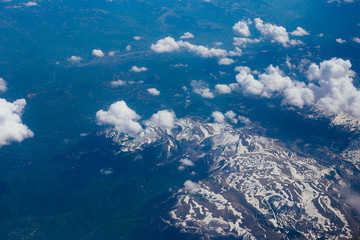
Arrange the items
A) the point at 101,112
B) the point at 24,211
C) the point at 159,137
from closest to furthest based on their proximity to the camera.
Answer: the point at 24,211, the point at 159,137, the point at 101,112

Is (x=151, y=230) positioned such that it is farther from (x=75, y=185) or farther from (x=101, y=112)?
(x=101, y=112)

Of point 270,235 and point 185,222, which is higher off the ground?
point 270,235

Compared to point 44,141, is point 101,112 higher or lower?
higher

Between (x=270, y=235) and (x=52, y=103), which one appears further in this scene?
(x=52, y=103)

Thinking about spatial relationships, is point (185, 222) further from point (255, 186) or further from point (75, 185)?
point (75, 185)

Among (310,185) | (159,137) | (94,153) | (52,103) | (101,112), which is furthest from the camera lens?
(52,103)

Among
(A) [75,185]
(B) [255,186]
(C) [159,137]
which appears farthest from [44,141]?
(B) [255,186]

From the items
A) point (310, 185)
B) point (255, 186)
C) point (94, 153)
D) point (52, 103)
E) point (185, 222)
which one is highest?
point (310, 185)

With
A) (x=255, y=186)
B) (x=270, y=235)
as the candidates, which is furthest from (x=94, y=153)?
(x=270, y=235)

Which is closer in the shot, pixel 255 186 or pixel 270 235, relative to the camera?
pixel 270 235
